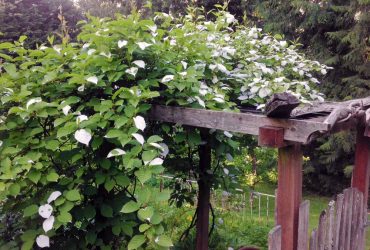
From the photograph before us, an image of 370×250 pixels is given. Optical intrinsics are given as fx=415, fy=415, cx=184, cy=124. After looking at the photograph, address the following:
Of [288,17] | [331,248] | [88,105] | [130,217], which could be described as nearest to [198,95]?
[88,105]

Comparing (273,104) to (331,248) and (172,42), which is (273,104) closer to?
(172,42)

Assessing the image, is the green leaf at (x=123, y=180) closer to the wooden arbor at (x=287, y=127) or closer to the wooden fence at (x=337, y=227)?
the wooden arbor at (x=287, y=127)

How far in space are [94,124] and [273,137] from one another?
35.2 inches

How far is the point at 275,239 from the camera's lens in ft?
6.50

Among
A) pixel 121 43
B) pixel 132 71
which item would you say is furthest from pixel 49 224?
pixel 121 43

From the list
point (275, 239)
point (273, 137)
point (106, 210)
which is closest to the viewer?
point (273, 137)

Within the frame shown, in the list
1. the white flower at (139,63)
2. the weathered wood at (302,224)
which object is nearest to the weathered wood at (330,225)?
the weathered wood at (302,224)

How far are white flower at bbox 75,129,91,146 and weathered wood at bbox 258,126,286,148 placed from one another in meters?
0.81

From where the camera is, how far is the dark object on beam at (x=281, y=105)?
1.76 m

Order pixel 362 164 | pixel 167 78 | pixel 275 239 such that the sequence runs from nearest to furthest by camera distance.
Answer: pixel 275 239 → pixel 167 78 → pixel 362 164

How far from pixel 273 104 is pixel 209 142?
1223 millimetres

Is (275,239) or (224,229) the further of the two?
(224,229)

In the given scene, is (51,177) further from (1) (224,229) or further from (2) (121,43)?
(1) (224,229)

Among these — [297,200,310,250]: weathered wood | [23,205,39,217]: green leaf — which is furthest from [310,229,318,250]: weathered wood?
[23,205,39,217]: green leaf
